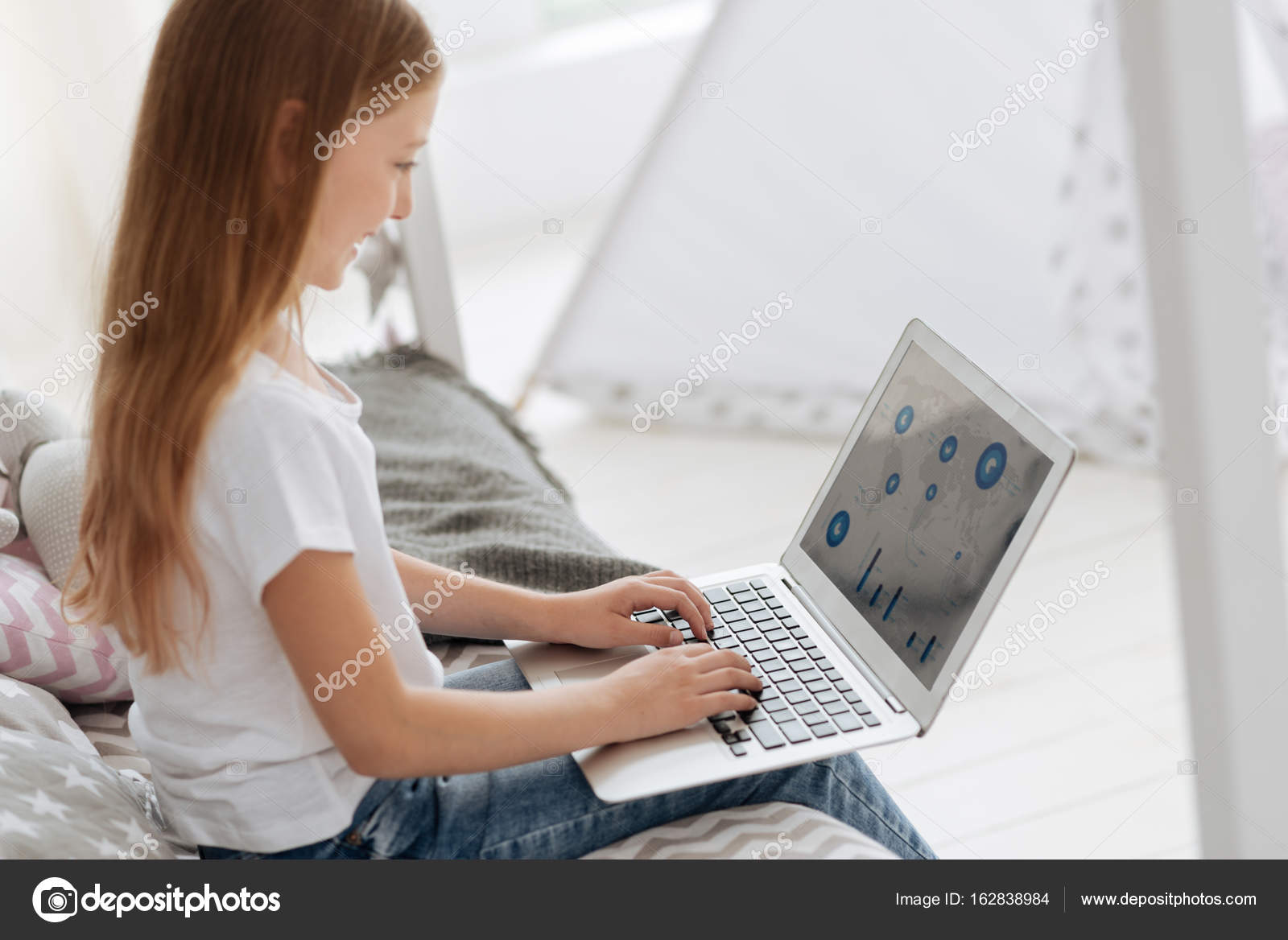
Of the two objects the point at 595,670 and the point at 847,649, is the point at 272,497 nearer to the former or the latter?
the point at 595,670

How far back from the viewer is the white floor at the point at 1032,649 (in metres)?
1.47

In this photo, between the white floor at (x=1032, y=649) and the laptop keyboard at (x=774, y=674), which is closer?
the laptop keyboard at (x=774, y=674)

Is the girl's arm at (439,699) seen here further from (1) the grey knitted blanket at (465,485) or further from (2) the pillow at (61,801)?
(1) the grey knitted blanket at (465,485)

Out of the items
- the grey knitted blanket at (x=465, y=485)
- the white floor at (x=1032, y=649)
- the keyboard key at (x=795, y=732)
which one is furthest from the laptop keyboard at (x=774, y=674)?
the white floor at (x=1032, y=649)

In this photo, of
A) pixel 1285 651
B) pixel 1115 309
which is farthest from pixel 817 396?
pixel 1285 651

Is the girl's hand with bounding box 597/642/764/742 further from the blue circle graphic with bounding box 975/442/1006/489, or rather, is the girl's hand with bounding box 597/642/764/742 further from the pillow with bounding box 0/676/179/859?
the pillow with bounding box 0/676/179/859

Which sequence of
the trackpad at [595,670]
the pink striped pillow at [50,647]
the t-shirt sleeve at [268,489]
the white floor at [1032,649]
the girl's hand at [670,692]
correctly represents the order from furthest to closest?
the white floor at [1032,649]
the pink striped pillow at [50,647]
the trackpad at [595,670]
the girl's hand at [670,692]
the t-shirt sleeve at [268,489]

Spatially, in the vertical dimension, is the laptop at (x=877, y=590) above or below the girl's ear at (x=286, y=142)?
below

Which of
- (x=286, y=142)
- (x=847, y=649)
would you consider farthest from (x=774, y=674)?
(x=286, y=142)

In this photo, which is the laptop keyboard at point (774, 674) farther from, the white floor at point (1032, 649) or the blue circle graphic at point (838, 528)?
the white floor at point (1032, 649)

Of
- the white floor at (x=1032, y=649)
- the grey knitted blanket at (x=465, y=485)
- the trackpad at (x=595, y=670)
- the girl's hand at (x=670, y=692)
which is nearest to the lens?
the girl's hand at (x=670, y=692)
